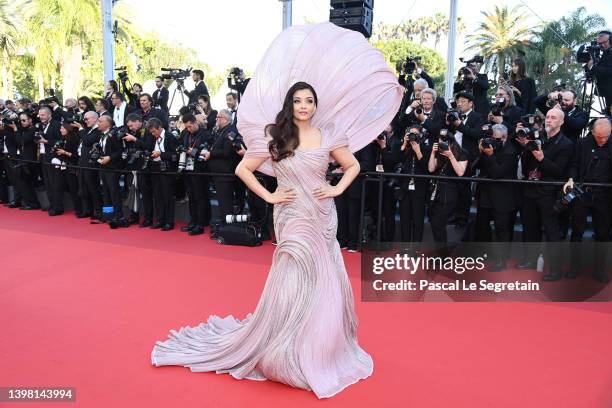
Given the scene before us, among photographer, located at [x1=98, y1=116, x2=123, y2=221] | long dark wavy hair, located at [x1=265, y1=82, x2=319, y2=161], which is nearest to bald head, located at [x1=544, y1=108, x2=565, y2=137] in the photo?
long dark wavy hair, located at [x1=265, y1=82, x2=319, y2=161]

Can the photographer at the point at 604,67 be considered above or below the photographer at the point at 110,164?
above

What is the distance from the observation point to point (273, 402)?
9.04ft

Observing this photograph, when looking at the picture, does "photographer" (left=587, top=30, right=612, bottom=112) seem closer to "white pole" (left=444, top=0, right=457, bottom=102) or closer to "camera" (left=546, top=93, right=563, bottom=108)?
A: "camera" (left=546, top=93, right=563, bottom=108)

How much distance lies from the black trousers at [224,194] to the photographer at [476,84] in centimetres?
303

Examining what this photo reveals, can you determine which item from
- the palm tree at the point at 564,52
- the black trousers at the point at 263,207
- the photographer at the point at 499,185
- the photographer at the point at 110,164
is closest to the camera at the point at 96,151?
the photographer at the point at 110,164

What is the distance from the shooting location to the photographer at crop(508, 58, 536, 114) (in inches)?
260

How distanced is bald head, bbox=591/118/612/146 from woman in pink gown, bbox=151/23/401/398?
2514mm

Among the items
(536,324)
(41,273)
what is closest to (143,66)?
(41,273)

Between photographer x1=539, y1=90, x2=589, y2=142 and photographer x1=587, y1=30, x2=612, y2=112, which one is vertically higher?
photographer x1=587, y1=30, x2=612, y2=112

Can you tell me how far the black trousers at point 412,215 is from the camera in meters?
5.57

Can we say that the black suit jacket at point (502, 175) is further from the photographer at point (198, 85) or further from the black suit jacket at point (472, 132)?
the photographer at point (198, 85)

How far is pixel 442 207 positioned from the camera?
17.1 ft

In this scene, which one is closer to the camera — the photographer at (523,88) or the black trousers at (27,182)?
the photographer at (523,88)

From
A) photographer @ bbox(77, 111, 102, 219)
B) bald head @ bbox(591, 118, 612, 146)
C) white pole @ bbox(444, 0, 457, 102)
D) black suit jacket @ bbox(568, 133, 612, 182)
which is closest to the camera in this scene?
bald head @ bbox(591, 118, 612, 146)
